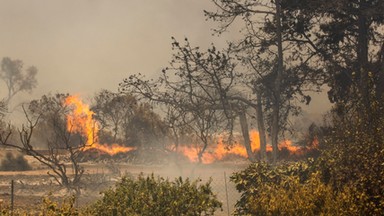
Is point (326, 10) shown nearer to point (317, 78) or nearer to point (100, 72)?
point (317, 78)

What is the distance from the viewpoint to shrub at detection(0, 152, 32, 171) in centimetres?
3963

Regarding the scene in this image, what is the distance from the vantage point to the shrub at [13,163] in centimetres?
3963

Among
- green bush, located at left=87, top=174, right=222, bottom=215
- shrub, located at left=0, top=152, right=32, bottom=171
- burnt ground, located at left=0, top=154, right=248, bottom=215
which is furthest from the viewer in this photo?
shrub, located at left=0, top=152, right=32, bottom=171

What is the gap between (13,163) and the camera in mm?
40250

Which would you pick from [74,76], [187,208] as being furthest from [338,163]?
[74,76]

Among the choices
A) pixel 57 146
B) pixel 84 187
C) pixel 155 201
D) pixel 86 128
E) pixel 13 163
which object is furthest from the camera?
pixel 86 128

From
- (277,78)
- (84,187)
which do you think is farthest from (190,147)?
(277,78)

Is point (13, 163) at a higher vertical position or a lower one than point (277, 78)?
lower

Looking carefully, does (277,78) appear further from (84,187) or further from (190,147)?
(190,147)

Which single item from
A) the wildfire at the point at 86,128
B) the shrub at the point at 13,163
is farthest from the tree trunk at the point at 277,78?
the wildfire at the point at 86,128

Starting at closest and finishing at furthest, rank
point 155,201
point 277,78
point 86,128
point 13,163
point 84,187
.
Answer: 1. point 155,201
2. point 277,78
3. point 84,187
4. point 13,163
5. point 86,128

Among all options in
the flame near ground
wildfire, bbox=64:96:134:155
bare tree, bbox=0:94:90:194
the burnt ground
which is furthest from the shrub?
wildfire, bbox=64:96:134:155

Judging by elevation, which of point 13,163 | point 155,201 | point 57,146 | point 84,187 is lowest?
point 84,187

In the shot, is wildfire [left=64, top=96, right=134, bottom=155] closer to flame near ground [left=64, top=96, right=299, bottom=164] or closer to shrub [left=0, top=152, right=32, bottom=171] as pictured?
flame near ground [left=64, top=96, right=299, bottom=164]
